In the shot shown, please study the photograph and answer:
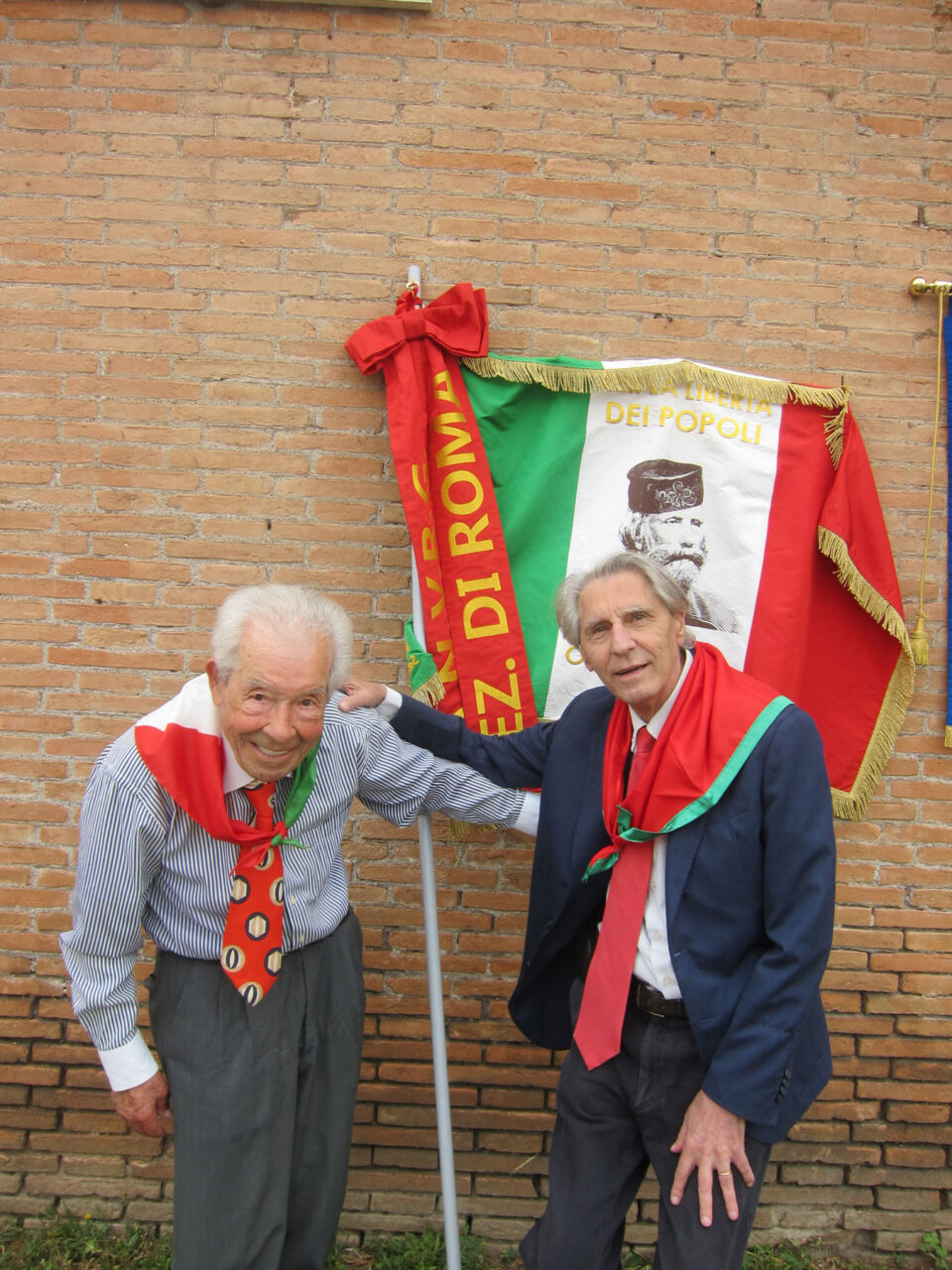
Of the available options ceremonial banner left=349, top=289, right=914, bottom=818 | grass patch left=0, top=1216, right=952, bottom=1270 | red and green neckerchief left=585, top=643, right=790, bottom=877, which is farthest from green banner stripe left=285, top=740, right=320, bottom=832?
grass patch left=0, top=1216, right=952, bottom=1270

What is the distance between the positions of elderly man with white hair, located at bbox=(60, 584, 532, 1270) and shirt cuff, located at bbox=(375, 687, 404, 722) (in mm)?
265

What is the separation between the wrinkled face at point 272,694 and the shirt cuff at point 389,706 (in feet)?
1.42

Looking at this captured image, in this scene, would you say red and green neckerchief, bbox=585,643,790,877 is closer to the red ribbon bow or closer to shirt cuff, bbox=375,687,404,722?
shirt cuff, bbox=375,687,404,722

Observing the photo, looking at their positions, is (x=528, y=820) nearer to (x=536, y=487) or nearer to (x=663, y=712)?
(x=663, y=712)

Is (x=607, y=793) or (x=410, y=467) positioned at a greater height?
(x=410, y=467)

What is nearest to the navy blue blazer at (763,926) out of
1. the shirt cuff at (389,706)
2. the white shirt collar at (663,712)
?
the white shirt collar at (663,712)

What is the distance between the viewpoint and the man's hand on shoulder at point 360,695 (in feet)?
7.97

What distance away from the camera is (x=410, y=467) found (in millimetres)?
2896

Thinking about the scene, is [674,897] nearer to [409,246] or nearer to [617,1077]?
[617,1077]

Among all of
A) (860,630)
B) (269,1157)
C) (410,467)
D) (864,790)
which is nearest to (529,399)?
(410,467)

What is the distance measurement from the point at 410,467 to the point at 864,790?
1805 millimetres

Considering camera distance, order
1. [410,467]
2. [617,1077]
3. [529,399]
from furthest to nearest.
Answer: [529,399] < [410,467] < [617,1077]

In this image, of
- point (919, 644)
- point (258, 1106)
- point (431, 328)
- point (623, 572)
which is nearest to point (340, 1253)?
point (258, 1106)

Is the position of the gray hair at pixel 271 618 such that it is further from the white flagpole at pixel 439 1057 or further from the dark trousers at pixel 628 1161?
the dark trousers at pixel 628 1161
